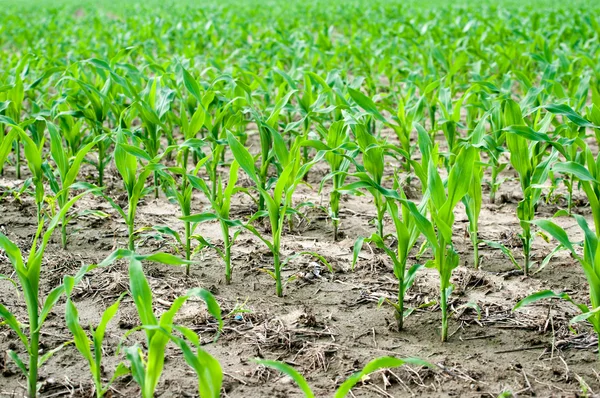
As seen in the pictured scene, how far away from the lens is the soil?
2163 millimetres

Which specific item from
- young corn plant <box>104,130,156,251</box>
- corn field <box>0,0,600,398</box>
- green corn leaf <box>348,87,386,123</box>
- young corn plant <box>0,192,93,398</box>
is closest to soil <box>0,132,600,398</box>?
corn field <box>0,0,600,398</box>

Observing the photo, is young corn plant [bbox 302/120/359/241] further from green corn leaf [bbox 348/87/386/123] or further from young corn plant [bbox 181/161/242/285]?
young corn plant [bbox 181/161/242/285]

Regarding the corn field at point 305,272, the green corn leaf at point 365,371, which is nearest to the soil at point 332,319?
the corn field at point 305,272

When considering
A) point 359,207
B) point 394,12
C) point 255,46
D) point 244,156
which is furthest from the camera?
point 394,12

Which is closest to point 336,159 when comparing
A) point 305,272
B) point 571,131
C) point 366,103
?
point 366,103

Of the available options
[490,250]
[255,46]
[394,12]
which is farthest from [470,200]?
[394,12]

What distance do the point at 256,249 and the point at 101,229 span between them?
2.58 feet

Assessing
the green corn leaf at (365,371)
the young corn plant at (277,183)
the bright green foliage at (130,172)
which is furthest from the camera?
the bright green foliage at (130,172)

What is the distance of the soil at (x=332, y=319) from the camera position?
2.16 metres

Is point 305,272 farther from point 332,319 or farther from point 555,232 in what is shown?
point 555,232

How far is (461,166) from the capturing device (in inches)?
91.4

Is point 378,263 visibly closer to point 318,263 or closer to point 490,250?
point 318,263

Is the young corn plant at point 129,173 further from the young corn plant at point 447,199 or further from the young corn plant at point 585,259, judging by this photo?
the young corn plant at point 585,259

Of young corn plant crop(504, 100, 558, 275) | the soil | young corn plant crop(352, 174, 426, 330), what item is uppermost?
young corn plant crop(504, 100, 558, 275)
